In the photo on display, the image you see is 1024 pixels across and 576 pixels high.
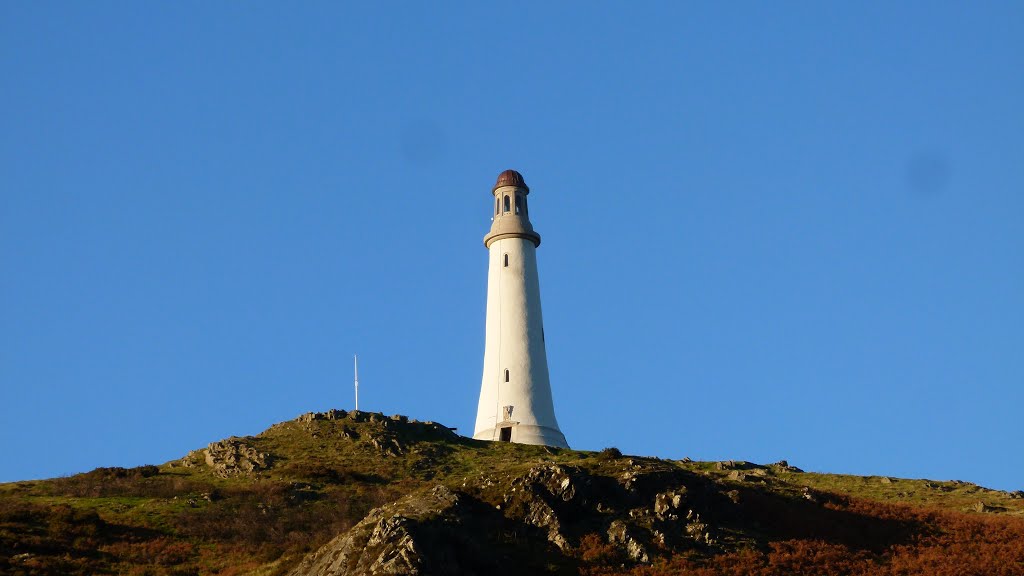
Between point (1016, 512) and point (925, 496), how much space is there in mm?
6188

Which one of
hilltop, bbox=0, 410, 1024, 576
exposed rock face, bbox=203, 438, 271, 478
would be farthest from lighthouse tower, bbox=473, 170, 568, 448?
exposed rock face, bbox=203, 438, 271, 478

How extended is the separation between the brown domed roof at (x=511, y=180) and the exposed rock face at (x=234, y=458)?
27.7 metres

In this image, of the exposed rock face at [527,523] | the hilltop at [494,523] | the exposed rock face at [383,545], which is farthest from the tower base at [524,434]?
the exposed rock face at [383,545]

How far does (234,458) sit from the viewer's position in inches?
2566

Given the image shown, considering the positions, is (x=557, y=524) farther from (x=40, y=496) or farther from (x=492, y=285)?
(x=492, y=285)

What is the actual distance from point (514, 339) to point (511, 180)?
1292cm

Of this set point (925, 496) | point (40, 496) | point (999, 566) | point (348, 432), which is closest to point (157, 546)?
point (40, 496)

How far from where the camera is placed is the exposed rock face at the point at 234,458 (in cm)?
6341

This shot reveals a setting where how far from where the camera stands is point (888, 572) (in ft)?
132

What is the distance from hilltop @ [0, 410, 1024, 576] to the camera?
1518 inches

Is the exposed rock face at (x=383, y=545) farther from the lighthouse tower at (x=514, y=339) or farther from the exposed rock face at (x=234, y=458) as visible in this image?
the lighthouse tower at (x=514, y=339)

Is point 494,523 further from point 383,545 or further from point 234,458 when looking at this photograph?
point 234,458

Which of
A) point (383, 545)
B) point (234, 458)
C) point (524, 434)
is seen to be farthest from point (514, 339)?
point (383, 545)

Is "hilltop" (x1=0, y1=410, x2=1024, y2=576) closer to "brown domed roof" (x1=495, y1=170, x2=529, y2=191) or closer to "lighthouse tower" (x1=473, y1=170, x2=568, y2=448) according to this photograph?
"lighthouse tower" (x1=473, y1=170, x2=568, y2=448)
